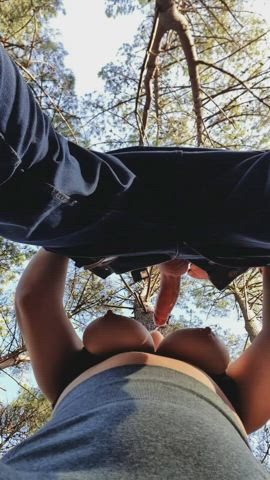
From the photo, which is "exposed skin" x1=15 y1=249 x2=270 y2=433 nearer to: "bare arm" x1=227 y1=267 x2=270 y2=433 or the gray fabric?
"bare arm" x1=227 y1=267 x2=270 y2=433

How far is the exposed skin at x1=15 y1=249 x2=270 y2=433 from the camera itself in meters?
1.05

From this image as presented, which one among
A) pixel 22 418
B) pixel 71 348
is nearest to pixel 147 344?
pixel 71 348

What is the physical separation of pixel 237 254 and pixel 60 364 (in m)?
0.50

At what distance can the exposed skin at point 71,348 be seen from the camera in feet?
3.44

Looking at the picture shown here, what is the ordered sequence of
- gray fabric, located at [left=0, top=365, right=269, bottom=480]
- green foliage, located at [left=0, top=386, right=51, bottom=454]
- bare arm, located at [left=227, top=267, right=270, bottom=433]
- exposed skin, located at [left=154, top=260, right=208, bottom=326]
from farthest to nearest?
green foliage, located at [left=0, top=386, right=51, bottom=454] < exposed skin, located at [left=154, top=260, right=208, bottom=326] < bare arm, located at [left=227, top=267, right=270, bottom=433] < gray fabric, located at [left=0, top=365, right=269, bottom=480]

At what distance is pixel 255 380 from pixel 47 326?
51 centimetres

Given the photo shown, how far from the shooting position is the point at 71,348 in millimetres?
1091

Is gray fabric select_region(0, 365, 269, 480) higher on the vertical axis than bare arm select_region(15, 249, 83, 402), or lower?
lower

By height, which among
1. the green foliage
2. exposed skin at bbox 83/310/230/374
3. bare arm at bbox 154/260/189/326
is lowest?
the green foliage

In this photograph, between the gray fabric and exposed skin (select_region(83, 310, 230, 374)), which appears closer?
the gray fabric

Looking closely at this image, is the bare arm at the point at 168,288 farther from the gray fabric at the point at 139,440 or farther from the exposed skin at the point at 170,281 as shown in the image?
the gray fabric at the point at 139,440

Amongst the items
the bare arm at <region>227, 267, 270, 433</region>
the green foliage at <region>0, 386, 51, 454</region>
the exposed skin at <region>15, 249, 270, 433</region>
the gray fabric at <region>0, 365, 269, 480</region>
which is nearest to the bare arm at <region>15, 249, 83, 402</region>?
the exposed skin at <region>15, 249, 270, 433</region>

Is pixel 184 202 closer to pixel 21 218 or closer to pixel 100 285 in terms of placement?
pixel 21 218

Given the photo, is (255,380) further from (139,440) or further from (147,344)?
(139,440)
